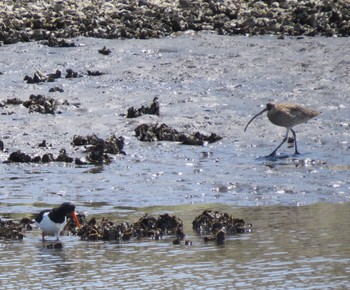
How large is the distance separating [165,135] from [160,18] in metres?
6.43

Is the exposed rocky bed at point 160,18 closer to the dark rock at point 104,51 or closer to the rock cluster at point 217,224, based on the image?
the dark rock at point 104,51

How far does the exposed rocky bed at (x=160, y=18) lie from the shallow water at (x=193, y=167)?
0.46 metres

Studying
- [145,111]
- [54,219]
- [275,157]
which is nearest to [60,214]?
[54,219]

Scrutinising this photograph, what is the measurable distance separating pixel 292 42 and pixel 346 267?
39.4 feet

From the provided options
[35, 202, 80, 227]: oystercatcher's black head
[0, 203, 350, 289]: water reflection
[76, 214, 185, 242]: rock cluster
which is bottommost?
[0, 203, 350, 289]: water reflection

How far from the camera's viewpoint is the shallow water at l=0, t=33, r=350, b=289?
11.1 metres

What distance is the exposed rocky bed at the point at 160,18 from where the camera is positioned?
2278cm

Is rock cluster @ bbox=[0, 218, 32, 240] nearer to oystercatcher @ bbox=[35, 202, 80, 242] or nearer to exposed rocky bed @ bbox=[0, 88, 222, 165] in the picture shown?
oystercatcher @ bbox=[35, 202, 80, 242]

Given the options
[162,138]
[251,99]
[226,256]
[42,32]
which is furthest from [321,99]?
[226,256]

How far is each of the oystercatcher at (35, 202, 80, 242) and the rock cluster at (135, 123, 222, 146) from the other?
4752mm

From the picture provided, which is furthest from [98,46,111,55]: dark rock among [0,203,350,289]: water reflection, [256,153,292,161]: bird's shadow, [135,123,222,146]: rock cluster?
[0,203,350,289]: water reflection

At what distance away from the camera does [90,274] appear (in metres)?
10.9

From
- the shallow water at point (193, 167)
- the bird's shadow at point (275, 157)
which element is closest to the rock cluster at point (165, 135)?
the shallow water at point (193, 167)

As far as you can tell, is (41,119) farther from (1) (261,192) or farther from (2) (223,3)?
(2) (223,3)
